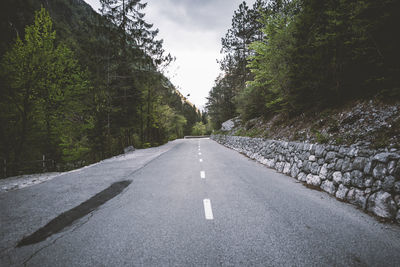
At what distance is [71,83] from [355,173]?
1658 cm

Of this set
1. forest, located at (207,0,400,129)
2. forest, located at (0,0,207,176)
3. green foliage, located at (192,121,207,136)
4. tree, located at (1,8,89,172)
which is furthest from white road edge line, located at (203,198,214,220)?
green foliage, located at (192,121,207,136)

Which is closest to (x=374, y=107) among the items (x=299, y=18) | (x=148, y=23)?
(x=299, y=18)

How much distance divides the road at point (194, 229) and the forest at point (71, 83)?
7833 millimetres

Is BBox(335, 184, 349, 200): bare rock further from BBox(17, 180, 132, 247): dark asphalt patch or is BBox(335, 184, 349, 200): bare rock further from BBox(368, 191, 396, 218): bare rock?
BBox(17, 180, 132, 247): dark asphalt patch

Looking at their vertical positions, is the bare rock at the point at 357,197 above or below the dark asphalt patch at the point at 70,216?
above

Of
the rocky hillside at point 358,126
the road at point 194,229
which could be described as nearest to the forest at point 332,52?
the rocky hillside at point 358,126

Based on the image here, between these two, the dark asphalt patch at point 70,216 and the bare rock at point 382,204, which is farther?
the bare rock at point 382,204

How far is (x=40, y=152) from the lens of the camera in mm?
12508

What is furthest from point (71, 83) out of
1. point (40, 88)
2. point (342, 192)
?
point (342, 192)

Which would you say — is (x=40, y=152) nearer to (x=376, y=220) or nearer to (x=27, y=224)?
(x=27, y=224)

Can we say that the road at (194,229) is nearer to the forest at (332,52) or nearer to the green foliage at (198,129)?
the forest at (332,52)

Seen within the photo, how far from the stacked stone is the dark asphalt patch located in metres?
5.93

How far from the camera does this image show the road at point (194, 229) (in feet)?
6.84

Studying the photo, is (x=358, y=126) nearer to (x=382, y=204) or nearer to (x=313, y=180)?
(x=313, y=180)
